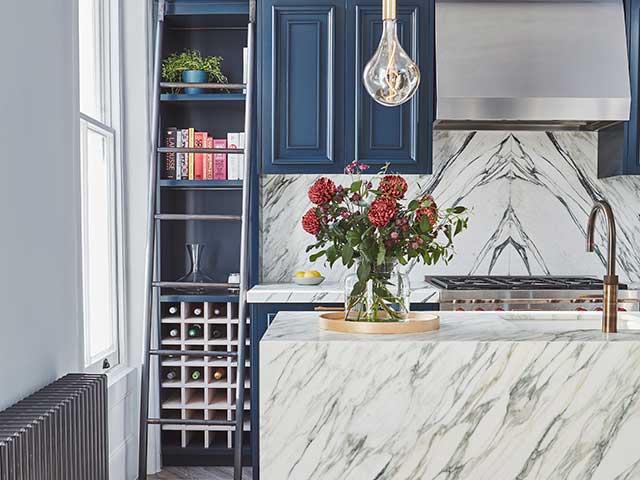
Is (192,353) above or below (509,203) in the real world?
below

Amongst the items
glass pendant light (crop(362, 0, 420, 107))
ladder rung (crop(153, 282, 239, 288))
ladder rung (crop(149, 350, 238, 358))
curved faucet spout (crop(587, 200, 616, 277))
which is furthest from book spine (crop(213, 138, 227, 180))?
curved faucet spout (crop(587, 200, 616, 277))

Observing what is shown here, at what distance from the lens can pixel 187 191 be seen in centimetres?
443

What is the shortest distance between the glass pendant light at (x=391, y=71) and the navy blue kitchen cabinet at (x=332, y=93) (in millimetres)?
1723

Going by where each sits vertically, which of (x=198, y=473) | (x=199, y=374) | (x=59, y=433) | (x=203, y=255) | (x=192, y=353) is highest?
(x=203, y=255)

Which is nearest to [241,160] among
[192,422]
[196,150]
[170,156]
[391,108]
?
[196,150]

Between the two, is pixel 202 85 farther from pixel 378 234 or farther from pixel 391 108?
pixel 378 234

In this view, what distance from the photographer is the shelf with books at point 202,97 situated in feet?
13.4

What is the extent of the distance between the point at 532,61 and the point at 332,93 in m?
1.04

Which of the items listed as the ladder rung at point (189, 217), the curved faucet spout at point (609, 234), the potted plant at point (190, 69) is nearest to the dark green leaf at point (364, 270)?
the curved faucet spout at point (609, 234)

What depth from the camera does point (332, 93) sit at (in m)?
4.03

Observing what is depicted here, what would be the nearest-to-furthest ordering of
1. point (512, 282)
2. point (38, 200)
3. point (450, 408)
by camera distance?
1. point (450, 408)
2. point (38, 200)
3. point (512, 282)

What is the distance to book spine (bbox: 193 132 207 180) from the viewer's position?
4.16 meters

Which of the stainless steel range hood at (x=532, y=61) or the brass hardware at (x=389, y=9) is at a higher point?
the stainless steel range hood at (x=532, y=61)

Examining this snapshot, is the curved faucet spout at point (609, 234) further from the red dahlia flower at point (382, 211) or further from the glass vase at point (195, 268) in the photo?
the glass vase at point (195, 268)
